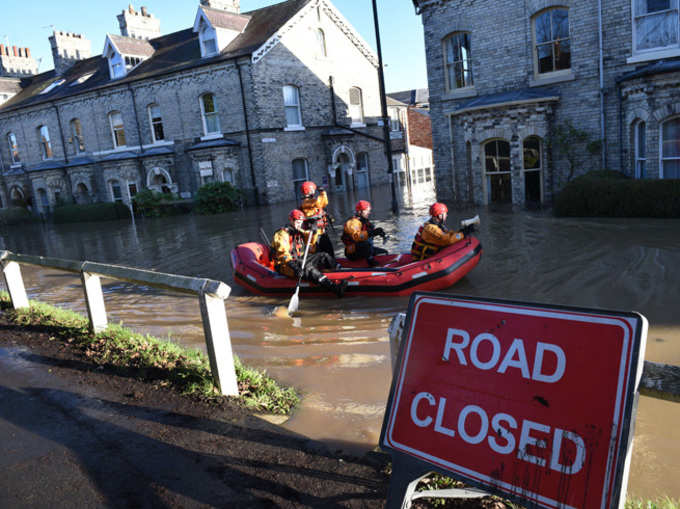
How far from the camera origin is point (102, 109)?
30.5 m

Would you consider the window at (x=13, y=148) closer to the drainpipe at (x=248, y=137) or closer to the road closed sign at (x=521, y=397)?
the drainpipe at (x=248, y=137)

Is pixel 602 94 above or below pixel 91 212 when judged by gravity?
above

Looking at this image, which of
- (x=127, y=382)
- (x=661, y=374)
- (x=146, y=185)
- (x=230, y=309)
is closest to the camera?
(x=661, y=374)

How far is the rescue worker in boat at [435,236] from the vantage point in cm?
920

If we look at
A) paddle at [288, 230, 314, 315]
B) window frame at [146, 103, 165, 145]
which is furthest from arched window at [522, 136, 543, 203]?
window frame at [146, 103, 165, 145]

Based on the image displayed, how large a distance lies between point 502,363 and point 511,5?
16.8m

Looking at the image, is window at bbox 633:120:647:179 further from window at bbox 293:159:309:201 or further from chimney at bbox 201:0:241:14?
chimney at bbox 201:0:241:14

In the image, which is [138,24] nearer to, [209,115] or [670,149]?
[209,115]

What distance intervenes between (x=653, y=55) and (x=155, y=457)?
1572 cm

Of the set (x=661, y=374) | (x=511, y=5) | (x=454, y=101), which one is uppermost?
(x=511, y=5)

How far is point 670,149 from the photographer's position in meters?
13.6

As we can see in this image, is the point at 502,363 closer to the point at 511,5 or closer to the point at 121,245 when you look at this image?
the point at 511,5

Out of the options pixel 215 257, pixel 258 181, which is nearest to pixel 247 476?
pixel 215 257

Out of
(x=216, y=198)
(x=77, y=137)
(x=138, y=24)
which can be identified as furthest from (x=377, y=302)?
(x=138, y=24)
